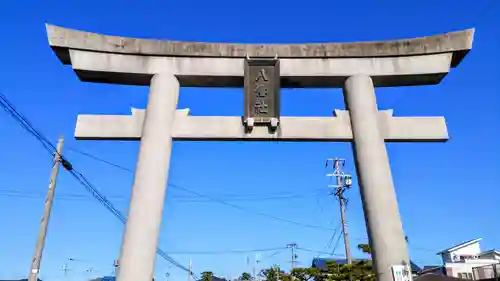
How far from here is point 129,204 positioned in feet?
18.6

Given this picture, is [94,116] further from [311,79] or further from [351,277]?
[351,277]

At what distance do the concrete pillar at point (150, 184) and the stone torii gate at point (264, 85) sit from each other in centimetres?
2

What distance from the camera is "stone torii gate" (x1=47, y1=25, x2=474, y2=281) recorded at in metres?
5.89

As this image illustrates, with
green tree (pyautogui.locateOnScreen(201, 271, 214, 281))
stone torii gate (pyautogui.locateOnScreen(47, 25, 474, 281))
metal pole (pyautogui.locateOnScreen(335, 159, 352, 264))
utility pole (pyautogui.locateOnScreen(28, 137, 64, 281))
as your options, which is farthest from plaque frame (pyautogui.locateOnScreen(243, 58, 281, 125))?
green tree (pyautogui.locateOnScreen(201, 271, 214, 281))

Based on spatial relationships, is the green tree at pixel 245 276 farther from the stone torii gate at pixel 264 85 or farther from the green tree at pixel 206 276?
the stone torii gate at pixel 264 85

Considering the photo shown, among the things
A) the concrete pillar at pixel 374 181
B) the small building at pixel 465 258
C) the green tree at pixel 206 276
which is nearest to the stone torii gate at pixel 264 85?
the concrete pillar at pixel 374 181

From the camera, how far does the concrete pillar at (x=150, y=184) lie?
5383 mm

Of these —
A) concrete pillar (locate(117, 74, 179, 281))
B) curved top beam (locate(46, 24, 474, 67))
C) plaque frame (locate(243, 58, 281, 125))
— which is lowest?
concrete pillar (locate(117, 74, 179, 281))

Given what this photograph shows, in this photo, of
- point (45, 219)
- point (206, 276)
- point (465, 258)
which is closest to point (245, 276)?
point (206, 276)

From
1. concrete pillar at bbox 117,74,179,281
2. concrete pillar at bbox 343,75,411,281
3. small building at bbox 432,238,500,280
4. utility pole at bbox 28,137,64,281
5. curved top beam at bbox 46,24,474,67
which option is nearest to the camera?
concrete pillar at bbox 117,74,179,281

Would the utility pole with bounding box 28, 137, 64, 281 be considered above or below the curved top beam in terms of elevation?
below

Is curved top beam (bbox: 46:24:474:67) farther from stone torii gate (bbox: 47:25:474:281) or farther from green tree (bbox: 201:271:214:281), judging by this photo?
green tree (bbox: 201:271:214:281)

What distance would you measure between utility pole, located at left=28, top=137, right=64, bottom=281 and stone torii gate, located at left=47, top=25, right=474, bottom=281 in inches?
177

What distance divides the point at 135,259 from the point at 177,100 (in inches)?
101
